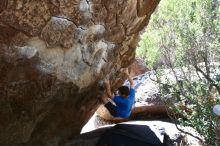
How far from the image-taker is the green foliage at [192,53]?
5547mm

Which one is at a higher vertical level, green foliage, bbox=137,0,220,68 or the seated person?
green foliage, bbox=137,0,220,68

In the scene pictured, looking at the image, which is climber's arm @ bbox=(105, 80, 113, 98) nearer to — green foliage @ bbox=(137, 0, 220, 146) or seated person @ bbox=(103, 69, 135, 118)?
seated person @ bbox=(103, 69, 135, 118)

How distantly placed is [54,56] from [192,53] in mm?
2606

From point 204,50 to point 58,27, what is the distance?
2757mm

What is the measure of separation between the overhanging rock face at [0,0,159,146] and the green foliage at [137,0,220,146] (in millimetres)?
902

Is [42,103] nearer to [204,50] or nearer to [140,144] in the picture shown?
[140,144]

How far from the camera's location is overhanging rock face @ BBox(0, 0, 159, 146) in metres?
4.06

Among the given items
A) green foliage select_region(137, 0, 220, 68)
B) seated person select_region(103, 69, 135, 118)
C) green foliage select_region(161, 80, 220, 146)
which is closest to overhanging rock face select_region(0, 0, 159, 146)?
seated person select_region(103, 69, 135, 118)

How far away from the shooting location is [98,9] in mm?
4527

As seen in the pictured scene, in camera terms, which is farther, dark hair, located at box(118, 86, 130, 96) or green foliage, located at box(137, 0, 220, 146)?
dark hair, located at box(118, 86, 130, 96)

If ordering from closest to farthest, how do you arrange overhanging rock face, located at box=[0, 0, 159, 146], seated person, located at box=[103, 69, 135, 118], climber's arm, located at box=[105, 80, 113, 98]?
overhanging rock face, located at box=[0, 0, 159, 146], climber's arm, located at box=[105, 80, 113, 98], seated person, located at box=[103, 69, 135, 118]

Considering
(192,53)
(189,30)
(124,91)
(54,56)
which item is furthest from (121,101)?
(54,56)

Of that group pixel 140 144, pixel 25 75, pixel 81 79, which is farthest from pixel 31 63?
pixel 140 144

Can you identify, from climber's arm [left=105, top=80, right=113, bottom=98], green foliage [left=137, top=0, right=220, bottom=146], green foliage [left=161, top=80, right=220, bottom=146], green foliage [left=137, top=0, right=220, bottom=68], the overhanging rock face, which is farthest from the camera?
green foliage [left=137, top=0, right=220, bottom=68]
